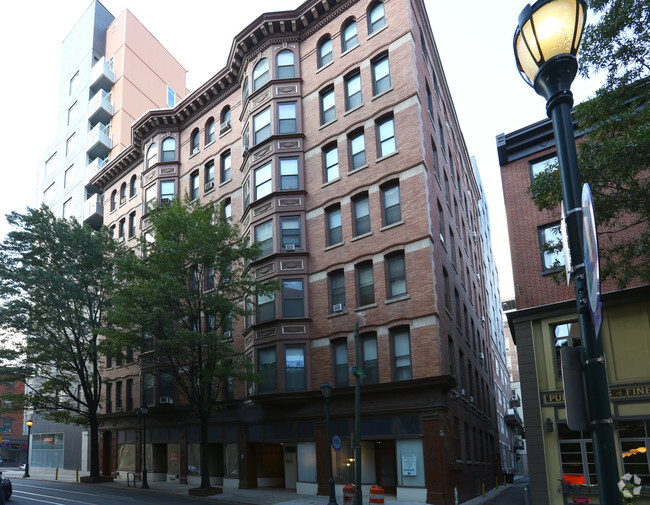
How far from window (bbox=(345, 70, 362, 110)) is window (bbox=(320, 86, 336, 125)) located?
37.0 inches

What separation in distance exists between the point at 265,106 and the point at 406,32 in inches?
352

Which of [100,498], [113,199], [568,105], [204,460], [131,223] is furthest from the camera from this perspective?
[113,199]

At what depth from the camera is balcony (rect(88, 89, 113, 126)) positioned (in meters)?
54.7

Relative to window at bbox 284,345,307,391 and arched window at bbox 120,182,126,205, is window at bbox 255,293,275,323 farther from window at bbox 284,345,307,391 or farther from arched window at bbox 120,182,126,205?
arched window at bbox 120,182,126,205

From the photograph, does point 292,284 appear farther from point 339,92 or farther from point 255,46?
point 255,46

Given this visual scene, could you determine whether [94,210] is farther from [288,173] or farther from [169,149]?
[288,173]

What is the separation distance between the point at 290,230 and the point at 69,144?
4034cm

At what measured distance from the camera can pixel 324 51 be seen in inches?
1243

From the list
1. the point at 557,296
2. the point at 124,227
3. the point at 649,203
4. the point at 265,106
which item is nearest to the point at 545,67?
the point at 649,203

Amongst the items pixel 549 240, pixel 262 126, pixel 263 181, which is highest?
pixel 262 126

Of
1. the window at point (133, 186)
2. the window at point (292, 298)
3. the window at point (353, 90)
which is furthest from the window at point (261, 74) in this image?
the window at point (133, 186)

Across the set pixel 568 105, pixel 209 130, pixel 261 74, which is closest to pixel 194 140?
pixel 209 130

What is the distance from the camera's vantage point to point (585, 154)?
14.4 metres

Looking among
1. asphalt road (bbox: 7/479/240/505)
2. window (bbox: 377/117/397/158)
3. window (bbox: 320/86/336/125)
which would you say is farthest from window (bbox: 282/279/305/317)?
asphalt road (bbox: 7/479/240/505)
